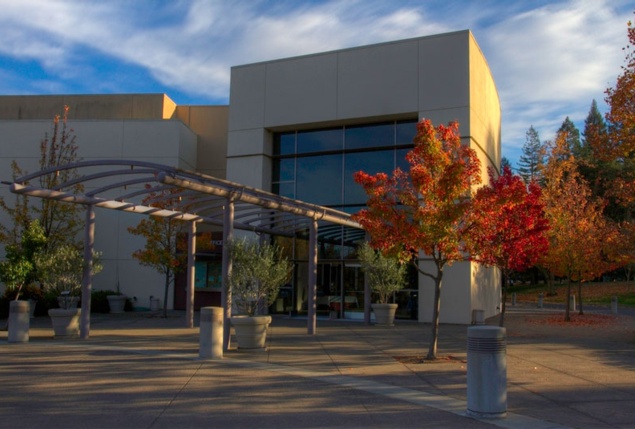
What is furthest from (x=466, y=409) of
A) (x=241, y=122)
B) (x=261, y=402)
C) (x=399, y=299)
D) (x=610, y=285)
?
(x=610, y=285)

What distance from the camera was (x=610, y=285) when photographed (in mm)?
51406

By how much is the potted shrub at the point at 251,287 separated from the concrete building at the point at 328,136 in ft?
31.6

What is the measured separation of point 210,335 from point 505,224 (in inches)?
301

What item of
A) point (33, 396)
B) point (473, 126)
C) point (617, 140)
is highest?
point (473, 126)

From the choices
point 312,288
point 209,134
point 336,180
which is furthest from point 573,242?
point 209,134

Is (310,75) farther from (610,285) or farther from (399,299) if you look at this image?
(610,285)

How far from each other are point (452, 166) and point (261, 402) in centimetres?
631

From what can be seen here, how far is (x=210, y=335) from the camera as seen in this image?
11.8 metres

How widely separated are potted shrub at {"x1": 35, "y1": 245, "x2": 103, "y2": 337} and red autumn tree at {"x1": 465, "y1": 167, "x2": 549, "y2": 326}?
10.1 metres

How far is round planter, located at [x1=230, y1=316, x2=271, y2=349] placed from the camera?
42.9ft

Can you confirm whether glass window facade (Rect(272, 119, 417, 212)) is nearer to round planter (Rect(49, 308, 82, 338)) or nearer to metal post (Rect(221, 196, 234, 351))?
metal post (Rect(221, 196, 234, 351))

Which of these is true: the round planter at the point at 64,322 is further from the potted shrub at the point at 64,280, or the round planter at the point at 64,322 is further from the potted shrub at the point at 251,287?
the potted shrub at the point at 251,287

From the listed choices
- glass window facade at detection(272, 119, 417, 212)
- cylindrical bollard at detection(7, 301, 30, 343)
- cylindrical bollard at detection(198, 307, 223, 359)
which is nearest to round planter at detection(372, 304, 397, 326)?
glass window facade at detection(272, 119, 417, 212)

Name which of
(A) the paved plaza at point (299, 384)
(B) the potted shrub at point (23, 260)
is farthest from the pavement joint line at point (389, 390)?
(B) the potted shrub at point (23, 260)
